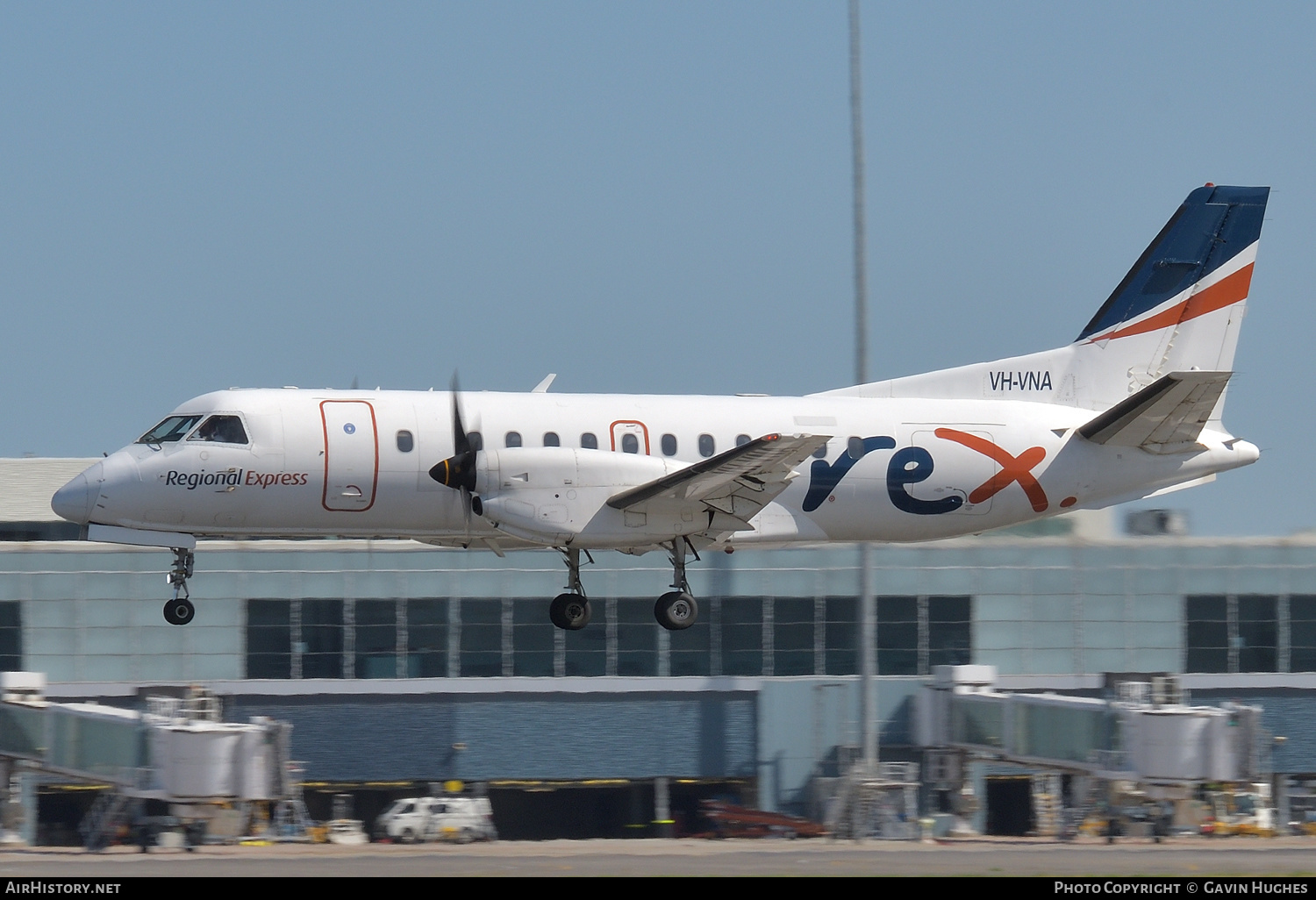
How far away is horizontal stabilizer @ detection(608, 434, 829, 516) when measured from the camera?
2084cm

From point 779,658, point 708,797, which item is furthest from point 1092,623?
point 708,797

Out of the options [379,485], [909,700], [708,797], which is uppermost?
[379,485]

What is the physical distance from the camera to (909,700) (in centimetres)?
3691

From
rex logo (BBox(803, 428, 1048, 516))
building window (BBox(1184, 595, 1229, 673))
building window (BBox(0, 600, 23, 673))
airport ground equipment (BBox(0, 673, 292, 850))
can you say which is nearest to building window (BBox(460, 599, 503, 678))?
airport ground equipment (BBox(0, 673, 292, 850))

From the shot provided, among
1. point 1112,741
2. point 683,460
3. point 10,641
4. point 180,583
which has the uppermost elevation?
point 683,460

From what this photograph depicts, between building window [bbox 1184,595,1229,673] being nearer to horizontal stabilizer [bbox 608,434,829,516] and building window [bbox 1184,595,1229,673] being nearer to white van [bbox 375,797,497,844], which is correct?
white van [bbox 375,797,497,844]

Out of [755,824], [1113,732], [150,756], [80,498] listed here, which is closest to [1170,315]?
[1113,732]

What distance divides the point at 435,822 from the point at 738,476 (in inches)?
659

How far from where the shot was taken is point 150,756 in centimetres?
3089

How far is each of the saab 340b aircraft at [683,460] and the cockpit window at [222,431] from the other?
33 millimetres

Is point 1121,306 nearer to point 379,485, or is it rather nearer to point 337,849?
point 379,485

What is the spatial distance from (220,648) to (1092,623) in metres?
20.8

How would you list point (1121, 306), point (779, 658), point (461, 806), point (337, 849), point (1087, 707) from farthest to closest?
1. point (779, 658)
2. point (461, 806)
3. point (1087, 707)
4. point (337, 849)
5. point (1121, 306)

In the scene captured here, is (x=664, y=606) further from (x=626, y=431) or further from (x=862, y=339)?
(x=862, y=339)
